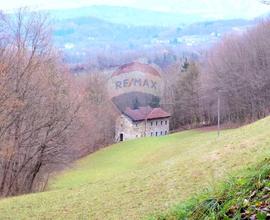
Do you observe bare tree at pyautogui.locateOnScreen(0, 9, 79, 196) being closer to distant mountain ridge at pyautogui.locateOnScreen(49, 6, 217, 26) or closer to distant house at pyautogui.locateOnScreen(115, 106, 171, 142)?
distant house at pyautogui.locateOnScreen(115, 106, 171, 142)

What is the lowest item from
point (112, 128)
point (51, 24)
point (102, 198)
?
point (112, 128)

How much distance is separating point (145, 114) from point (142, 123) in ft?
4.12

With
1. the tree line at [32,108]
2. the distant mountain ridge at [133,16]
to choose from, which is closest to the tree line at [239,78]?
the tree line at [32,108]

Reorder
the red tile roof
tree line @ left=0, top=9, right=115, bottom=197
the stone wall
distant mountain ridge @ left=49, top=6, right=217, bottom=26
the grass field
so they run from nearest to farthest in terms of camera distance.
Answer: the grass field < tree line @ left=0, top=9, right=115, bottom=197 < the stone wall < the red tile roof < distant mountain ridge @ left=49, top=6, right=217, bottom=26

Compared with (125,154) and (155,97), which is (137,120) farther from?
(125,154)

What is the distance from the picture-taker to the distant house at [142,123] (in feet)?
202

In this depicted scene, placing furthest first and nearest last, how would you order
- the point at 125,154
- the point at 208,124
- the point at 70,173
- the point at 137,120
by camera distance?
the point at 137,120 → the point at 208,124 → the point at 125,154 → the point at 70,173

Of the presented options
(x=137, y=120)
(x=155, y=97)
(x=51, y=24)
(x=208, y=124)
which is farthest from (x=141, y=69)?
(x=51, y=24)

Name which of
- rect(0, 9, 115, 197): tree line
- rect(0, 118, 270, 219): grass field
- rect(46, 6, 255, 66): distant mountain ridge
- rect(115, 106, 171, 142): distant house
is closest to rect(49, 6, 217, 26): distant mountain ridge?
rect(46, 6, 255, 66): distant mountain ridge

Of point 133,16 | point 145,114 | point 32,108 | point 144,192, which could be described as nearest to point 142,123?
point 145,114

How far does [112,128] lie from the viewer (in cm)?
5975

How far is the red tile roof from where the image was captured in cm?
6197

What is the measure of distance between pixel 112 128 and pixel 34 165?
3693 cm

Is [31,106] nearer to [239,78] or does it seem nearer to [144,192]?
[144,192]
